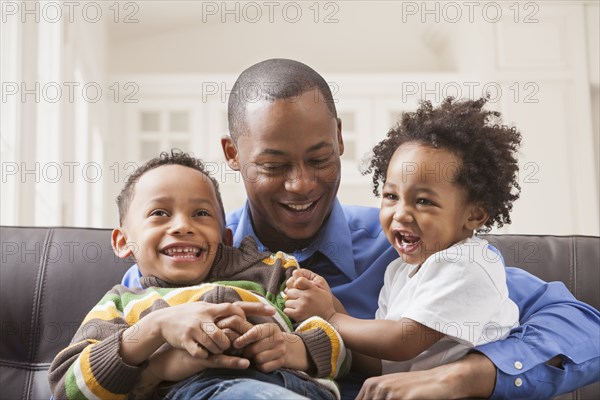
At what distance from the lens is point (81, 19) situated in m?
4.30

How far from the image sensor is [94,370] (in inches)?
47.6

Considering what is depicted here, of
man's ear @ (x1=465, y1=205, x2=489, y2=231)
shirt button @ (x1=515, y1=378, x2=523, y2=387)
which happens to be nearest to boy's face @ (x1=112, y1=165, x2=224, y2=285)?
man's ear @ (x1=465, y1=205, x2=489, y2=231)

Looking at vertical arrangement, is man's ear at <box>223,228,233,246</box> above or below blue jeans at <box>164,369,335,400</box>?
above

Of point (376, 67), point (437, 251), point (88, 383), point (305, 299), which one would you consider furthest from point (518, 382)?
point (376, 67)

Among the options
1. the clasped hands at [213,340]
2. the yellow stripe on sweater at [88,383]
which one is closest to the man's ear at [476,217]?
the clasped hands at [213,340]

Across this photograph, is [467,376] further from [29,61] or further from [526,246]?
[29,61]

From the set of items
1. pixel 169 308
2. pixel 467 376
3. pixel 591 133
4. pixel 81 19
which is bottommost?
pixel 467 376

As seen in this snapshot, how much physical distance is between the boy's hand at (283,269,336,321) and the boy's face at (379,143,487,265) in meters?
0.17

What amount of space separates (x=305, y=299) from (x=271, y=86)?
20.2 inches

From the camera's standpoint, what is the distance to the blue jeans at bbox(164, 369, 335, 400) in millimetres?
1072

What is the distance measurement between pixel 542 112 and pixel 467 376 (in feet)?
14.4

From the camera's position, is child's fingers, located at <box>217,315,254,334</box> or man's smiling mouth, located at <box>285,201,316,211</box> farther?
man's smiling mouth, located at <box>285,201,316,211</box>

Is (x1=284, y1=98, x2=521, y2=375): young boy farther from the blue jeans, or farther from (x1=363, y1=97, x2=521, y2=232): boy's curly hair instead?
the blue jeans

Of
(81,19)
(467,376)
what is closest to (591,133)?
(81,19)
